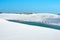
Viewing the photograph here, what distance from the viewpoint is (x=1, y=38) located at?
3.45m

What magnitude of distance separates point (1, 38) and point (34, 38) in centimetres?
93

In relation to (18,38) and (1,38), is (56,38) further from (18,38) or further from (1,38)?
(1,38)

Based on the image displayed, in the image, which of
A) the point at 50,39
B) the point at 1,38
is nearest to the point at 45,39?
the point at 50,39

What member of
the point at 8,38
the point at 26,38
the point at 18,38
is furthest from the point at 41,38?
the point at 8,38

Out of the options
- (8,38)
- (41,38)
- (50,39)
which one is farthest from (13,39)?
(50,39)

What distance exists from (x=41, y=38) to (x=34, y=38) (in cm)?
20

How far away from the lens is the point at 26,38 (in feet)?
→ 11.5

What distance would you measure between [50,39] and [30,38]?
0.56 m

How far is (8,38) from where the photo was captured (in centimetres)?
344

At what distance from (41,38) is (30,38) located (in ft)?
1.04

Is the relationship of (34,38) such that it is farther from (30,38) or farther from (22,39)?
(22,39)

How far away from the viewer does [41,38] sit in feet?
11.6

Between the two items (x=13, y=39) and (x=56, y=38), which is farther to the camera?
(x=56, y=38)

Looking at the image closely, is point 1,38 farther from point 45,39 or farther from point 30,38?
point 45,39
